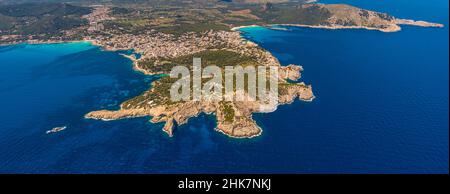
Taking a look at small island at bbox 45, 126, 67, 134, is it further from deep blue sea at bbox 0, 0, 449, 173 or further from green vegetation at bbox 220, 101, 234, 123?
green vegetation at bbox 220, 101, 234, 123

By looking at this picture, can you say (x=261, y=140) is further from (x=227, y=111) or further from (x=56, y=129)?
(x=56, y=129)

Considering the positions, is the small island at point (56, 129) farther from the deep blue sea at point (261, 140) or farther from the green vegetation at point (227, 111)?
the green vegetation at point (227, 111)

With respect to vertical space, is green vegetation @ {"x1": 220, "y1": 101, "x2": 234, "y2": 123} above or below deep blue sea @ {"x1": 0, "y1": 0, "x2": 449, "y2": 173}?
above

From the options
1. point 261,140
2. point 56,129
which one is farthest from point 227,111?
point 56,129

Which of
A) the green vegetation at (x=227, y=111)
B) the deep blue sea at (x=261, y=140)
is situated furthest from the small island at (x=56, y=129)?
the green vegetation at (x=227, y=111)

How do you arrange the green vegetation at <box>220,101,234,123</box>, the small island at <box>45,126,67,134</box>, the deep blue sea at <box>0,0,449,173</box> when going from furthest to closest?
the green vegetation at <box>220,101,234,123</box> → the small island at <box>45,126,67,134</box> → the deep blue sea at <box>0,0,449,173</box>

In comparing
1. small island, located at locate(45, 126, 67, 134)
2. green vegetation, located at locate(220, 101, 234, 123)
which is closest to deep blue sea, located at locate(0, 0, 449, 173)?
small island, located at locate(45, 126, 67, 134)

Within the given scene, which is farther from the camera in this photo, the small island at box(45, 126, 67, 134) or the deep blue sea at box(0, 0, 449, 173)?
the small island at box(45, 126, 67, 134)

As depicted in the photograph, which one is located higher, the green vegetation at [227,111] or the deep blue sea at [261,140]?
the green vegetation at [227,111]

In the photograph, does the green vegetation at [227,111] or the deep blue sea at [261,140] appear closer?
the deep blue sea at [261,140]

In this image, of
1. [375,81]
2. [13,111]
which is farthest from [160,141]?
[375,81]
